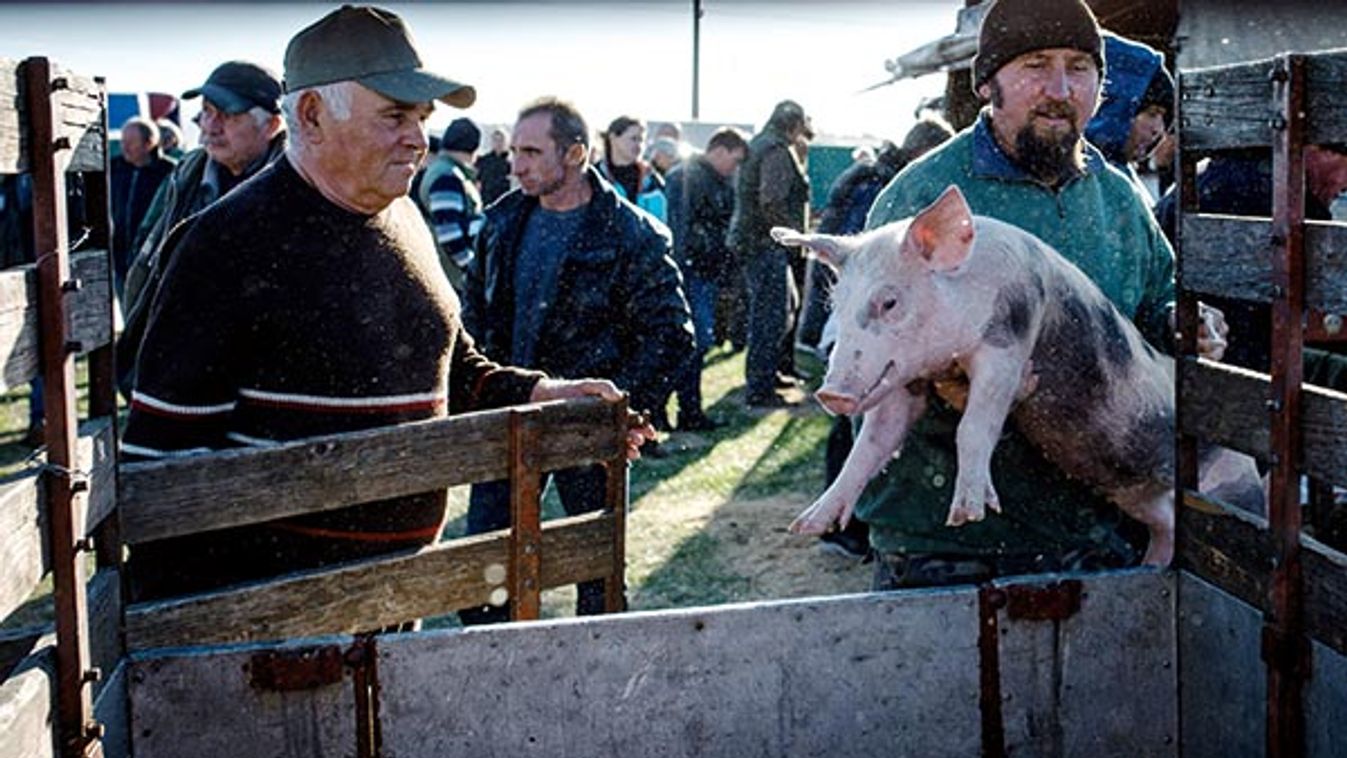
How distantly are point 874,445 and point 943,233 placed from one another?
1.69ft

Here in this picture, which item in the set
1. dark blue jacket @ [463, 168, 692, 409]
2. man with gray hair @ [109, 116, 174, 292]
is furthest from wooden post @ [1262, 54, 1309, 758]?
man with gray hair @ [109, 116, 174, 292]

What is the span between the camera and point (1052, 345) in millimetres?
3400

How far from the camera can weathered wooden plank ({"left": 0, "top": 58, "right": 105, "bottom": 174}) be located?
227 cm

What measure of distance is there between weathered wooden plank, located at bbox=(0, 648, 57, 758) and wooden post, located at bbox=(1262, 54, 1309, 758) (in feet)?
7.48

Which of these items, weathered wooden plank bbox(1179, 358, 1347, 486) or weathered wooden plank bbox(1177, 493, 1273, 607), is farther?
weathered wooden plank bbox(1177, 493, 1273, 607)

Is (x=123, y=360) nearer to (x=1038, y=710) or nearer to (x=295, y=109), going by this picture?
(x=295, y=109)

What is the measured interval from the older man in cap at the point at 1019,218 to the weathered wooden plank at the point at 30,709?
1.97m

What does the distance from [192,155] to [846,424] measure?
3219mm

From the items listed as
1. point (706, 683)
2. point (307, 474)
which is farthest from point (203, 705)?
point (706, 683)

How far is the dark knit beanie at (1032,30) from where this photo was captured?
3.55 m

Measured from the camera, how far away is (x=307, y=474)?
11.2 feet

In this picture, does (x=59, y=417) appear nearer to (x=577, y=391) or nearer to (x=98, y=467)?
(x=98, y=467)

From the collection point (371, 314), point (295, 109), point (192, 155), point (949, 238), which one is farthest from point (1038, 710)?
point (192, 155)

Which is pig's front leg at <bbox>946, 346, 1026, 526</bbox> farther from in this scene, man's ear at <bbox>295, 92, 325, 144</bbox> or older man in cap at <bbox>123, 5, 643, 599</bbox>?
man's ear at <bbox>295, 92, 325, 144</bbox>
